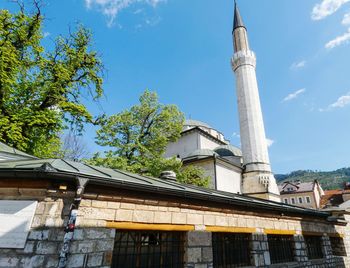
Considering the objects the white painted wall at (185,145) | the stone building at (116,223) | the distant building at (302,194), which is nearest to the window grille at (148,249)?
the stone building at (116,223)

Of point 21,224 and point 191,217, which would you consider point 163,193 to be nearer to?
point 191,217

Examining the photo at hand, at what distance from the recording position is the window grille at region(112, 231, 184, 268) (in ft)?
13.6

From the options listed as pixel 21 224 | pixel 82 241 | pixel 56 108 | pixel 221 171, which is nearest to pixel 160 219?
pixel 82 241

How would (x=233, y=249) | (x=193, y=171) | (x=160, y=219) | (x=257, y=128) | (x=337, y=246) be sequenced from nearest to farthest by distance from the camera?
1. (x=160, y=219)
2. (x=233, y=249)
3. (x=337, y=246)
4. (x=193, y=171)
5. (x=257, y=128)

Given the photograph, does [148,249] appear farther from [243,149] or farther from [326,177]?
[326,177]

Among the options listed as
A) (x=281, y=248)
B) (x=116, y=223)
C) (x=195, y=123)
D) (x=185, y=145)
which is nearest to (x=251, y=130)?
(x=185, y=145)

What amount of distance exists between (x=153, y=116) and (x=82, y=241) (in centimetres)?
1447

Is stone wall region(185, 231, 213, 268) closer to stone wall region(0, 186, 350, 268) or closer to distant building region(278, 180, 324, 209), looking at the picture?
stone wall region(0, 186, 350, 268)

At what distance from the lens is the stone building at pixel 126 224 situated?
3.40m

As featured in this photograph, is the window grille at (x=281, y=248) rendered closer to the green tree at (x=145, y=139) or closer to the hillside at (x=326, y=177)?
the green tree at (x=145, y=139)

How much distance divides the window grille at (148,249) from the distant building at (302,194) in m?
41.9

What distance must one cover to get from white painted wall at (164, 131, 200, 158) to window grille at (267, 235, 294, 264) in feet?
52.5

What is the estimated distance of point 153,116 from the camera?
17703mm

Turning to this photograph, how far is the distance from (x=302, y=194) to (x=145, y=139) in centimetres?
3623
